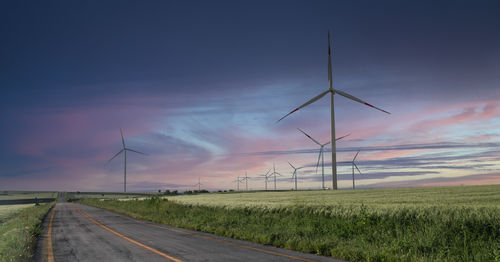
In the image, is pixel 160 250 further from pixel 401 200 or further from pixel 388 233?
pixel 401 200

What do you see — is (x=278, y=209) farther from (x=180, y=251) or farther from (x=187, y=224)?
(x=180, y=251)

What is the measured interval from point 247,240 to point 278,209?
7.04 meters

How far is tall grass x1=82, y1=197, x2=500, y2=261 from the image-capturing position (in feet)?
38.7

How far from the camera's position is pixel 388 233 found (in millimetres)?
14344

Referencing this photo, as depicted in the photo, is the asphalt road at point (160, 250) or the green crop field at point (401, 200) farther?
the green crop field at point (401, 200)

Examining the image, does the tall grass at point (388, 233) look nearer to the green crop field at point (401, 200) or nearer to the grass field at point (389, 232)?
the grass field at point (389, 232)

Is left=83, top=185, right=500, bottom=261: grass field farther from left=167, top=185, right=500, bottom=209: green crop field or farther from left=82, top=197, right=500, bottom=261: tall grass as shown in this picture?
left=167, top=185, right=500, bottom=209: green crop field

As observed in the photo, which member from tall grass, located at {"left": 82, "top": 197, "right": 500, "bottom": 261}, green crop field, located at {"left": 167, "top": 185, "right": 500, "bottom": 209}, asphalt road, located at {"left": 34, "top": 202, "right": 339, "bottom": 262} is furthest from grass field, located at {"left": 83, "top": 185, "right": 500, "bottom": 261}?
green crop field, located at {"left": 167, "top": 185, "right": 500, "bottom": 209}

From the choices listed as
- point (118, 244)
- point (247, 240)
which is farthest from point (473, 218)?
point (118, 244)

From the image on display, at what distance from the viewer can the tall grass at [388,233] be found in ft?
38.7

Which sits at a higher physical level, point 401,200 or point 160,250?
point 401,200

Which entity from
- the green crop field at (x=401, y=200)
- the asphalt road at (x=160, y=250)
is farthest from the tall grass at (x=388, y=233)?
the green crop field at (x=401, y=200)

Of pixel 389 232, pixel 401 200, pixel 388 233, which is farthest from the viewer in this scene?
pixel 401 200

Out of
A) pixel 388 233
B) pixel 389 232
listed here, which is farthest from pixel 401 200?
pixel 389 232
